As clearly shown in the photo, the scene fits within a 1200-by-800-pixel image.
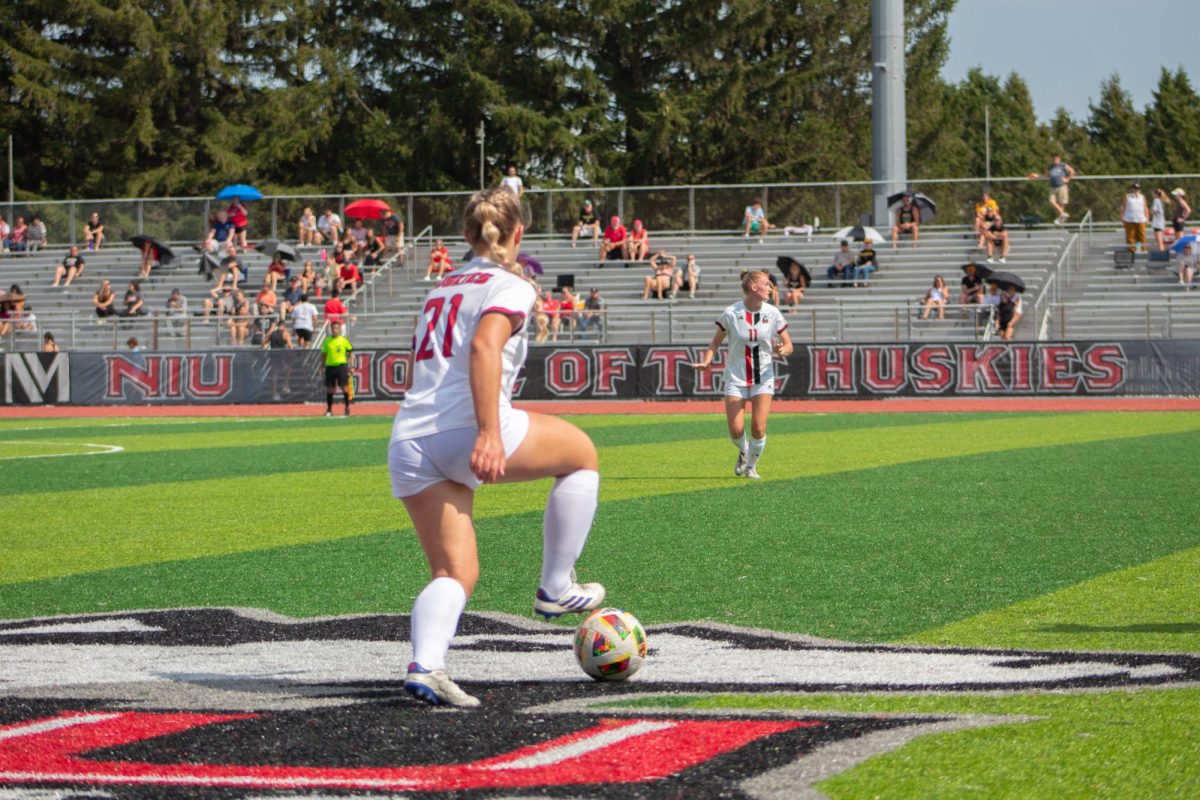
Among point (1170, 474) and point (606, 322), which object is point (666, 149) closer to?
point (606, 322)

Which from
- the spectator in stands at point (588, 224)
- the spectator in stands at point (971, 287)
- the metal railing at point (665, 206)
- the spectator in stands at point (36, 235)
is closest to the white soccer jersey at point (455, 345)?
the spectator in stands at point (971, 287)

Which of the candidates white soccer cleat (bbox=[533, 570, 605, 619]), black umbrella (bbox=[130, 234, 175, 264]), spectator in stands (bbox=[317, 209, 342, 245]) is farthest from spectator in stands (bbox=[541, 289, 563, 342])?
white soccer cleat (bbox=[533, 570, 605, 619])

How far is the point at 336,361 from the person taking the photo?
109 feet

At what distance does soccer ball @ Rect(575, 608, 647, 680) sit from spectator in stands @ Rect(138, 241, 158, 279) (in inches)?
1628

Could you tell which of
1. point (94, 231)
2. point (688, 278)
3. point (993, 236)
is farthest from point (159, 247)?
point (993, 236)

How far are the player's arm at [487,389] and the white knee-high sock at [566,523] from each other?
580 millimetres

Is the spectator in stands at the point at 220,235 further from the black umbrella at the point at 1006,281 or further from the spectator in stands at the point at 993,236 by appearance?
the black umbrella at the point at 1006,281

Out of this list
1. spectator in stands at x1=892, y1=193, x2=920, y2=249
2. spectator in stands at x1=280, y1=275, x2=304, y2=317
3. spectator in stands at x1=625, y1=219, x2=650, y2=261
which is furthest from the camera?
spectator in stands at x1=625, y1=219, x2=650, y2=261

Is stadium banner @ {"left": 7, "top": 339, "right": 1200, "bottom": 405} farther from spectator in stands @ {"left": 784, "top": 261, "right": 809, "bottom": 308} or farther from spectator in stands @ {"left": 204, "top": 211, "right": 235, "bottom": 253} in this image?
spectator in stands @ {"left": 204, "top": 211, "right": 235, "bottom": 253}

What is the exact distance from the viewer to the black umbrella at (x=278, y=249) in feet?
146

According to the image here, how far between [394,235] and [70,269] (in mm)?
9228

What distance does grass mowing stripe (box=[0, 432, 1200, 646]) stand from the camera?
910 cm

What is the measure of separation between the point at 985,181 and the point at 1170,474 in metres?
27.0

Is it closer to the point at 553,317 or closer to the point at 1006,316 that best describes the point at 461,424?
the point at 1006,316
